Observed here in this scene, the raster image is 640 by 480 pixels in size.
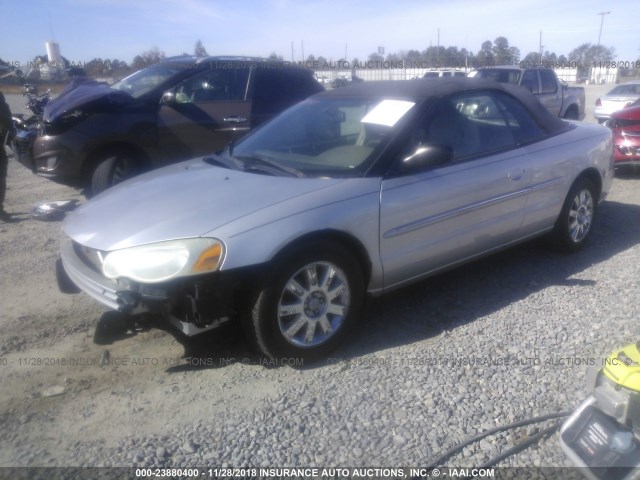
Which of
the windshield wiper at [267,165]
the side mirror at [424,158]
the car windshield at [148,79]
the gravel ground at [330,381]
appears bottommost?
the gravel ground at [330,381]

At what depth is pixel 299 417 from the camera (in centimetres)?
272

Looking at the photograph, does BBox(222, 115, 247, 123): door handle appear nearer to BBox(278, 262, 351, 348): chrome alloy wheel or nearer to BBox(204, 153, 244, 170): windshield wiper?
BBox(204, 153, 244, 170): windshield wiper

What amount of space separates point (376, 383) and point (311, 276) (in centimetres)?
69

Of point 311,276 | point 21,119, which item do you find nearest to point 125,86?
point 21,119

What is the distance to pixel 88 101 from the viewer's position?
6.24 meters

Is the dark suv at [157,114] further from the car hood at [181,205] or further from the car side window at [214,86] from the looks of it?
the car hood at [181,205]

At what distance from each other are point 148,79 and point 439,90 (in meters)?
4.48

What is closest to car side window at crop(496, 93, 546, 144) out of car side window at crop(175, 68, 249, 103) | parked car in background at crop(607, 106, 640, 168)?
car side window at crop(175, 68, 249, 103)

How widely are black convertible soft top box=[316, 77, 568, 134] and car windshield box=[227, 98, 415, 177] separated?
11 cm

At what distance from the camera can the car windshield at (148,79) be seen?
6.82 meters

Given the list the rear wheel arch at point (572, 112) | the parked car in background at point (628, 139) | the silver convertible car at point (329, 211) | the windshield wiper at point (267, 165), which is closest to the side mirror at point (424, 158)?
the silver convertible car at point (329, 211)

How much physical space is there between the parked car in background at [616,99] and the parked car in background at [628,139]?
343 inches

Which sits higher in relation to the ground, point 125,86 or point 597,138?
point 125,86

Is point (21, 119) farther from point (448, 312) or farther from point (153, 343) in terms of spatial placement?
point (448, 312)
